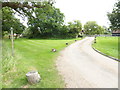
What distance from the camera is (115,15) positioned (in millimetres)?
14133

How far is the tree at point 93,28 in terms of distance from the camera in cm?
5669

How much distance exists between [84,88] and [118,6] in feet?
48.6

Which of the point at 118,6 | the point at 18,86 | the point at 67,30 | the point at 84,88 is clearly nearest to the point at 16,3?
the point at 18,86

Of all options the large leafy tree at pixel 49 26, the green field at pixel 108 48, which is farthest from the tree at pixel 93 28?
the green field at pixel 108 48

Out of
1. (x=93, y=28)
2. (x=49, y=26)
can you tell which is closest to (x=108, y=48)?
(x=49, y=26)

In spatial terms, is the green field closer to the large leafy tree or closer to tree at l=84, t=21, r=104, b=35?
the large leafy tree

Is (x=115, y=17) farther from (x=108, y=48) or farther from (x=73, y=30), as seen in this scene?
(x=73, y=30)

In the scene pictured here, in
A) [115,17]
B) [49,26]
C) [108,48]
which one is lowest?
[108,48]

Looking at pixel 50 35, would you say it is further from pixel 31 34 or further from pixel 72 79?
pixel 72 79

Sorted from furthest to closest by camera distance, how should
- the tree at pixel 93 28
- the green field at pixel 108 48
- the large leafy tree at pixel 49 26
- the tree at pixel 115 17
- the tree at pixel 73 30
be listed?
the tree at pixel 93 28
the tree at pixel 73 30
the large leafy tree at pixel 49 26
the tree at pixel 115 17
the green field at pixel 108 48

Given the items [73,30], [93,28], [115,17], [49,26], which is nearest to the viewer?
[115,17]

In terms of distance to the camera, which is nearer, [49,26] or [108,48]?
[108,48]

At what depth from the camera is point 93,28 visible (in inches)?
2293

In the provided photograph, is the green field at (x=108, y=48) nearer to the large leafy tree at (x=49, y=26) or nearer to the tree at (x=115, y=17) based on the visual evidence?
the tree at (x=115, y=17)
